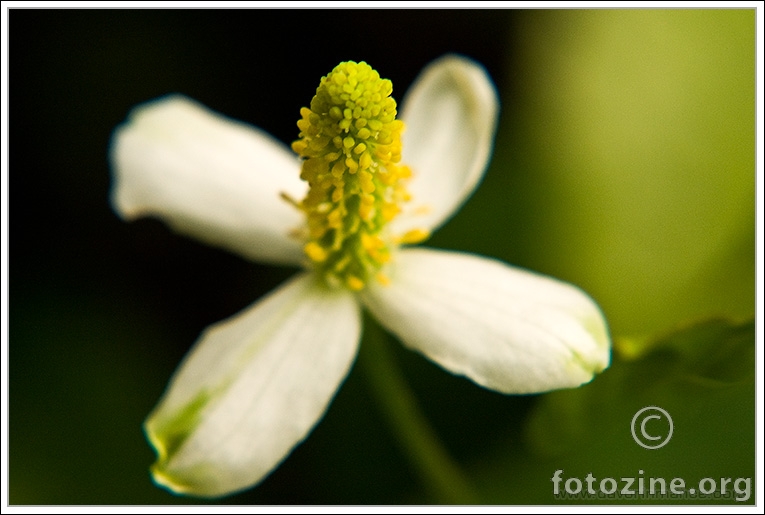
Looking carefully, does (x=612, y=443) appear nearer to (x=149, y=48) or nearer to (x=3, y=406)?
(x=3, y=406)

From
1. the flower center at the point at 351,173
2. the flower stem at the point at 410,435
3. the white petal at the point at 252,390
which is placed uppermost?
the flower center at the point at 351,173

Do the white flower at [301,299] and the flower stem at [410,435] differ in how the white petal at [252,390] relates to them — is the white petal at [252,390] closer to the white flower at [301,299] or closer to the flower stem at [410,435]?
the white flower at [301,299]

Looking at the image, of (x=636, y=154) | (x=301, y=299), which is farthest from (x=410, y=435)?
(x=636, y=154)

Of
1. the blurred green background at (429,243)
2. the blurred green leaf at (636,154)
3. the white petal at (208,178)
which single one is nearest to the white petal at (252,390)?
the white petal at (208,178)

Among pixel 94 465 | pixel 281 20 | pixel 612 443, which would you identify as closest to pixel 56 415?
pixel 94 465

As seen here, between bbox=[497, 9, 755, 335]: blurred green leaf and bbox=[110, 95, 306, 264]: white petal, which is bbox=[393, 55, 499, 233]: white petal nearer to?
bbox=[110, 95, 306, 264]: white petal

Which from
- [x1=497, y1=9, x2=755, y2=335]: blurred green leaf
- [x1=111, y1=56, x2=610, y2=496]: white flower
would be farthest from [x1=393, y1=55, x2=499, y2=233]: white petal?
[x1=497, y1=9, x2=755, y2=335]: blurred green leaf

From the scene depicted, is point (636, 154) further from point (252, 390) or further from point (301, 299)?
point (252, 390)
